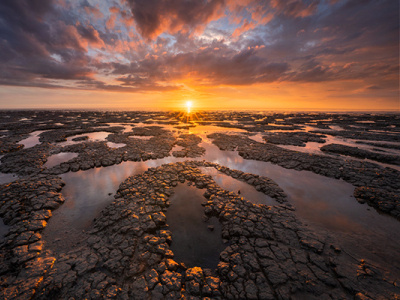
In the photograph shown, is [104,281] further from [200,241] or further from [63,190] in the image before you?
[63,190]

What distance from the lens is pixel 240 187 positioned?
9758mm

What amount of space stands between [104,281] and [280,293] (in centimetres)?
502

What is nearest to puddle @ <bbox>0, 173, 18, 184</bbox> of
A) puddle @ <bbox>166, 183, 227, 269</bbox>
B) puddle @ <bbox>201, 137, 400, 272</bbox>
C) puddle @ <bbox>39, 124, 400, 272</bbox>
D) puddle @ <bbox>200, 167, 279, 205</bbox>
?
puddle @ <bbox>39, 124, 400, 272</bbox>

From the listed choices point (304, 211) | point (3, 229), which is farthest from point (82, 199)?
point (304, 211)

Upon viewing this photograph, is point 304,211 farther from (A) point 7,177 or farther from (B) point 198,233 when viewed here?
(A) point 7,177

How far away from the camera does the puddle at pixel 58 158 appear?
13.2 m

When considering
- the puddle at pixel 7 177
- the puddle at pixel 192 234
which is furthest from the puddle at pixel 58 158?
the puddle at pixel 192 234

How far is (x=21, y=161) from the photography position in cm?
1291

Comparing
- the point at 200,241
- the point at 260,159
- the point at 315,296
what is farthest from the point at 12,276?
the point at 260,159

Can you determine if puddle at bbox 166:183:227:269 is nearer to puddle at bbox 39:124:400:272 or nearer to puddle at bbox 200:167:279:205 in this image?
puddle at bbox 39:124:400:272

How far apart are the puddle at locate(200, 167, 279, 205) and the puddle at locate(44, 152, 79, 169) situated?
13.2 m

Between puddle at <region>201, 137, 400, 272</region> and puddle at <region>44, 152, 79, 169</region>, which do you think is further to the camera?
puddle at <region>44, 152, 79, 169</region>

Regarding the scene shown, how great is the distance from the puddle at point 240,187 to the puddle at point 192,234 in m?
2.15

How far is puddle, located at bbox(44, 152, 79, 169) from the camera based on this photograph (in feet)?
43.3
